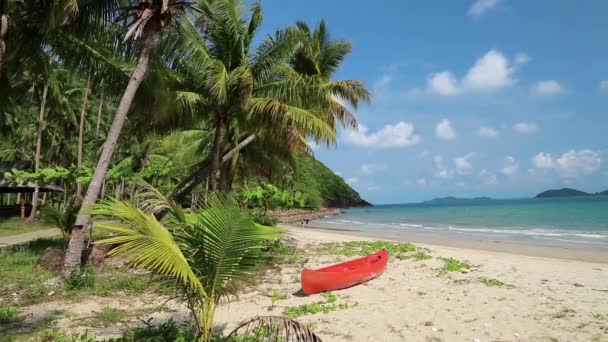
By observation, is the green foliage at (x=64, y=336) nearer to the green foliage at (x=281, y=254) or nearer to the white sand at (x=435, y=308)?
the white sand at (x=435, y=308)

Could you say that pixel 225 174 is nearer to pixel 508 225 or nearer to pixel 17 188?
pixel 17 188

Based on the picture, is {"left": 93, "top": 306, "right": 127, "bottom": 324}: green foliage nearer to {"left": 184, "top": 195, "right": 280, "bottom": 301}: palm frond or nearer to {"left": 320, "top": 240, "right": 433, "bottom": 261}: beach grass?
{"left": 184, "top": 195, "right": 280, "bottom": 301}: palm frond

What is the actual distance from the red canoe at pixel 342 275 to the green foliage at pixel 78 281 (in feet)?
12.8

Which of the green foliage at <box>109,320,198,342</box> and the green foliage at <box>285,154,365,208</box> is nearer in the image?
the green foliage at <box>109,320,198,342</box>

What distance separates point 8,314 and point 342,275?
515cm

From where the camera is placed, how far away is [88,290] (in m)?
7.93

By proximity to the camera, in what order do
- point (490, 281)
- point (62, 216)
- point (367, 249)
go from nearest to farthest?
1. point (490, 281)
2. point (62, 216)
3. point (367, 249)

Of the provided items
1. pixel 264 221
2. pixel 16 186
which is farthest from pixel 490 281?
pixel 16 186

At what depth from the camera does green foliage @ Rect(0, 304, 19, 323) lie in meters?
6.02

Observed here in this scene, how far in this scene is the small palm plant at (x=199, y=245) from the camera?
10.8 ft

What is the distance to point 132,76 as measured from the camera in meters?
8.87

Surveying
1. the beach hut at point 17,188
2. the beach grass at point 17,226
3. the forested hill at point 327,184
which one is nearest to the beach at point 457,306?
the beach grass at point 17,226

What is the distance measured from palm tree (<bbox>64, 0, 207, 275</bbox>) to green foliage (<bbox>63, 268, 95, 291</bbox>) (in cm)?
37

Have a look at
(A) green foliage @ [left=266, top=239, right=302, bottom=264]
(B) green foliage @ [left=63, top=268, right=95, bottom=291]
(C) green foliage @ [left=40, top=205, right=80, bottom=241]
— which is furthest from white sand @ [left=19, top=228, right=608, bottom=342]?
(C) green foliage @ [left=40, top=205, right=80, bottom=241]
